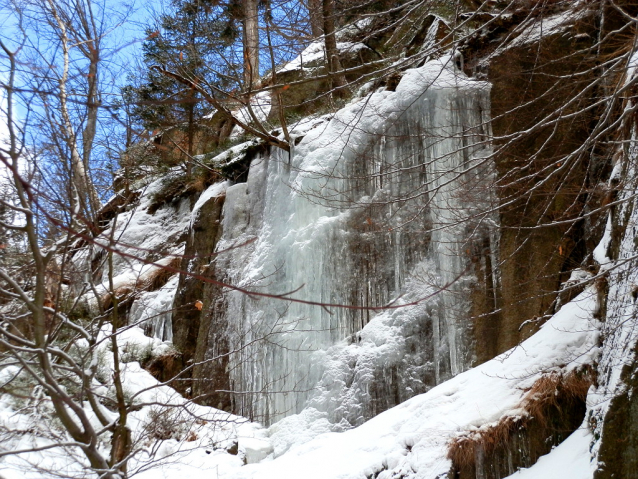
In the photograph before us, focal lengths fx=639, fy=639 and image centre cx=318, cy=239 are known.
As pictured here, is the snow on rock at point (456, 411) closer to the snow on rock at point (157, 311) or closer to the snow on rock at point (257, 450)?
the snow on rock at point (257, 450)

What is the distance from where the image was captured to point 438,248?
7.11 meters

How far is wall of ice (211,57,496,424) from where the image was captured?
6.88 metres

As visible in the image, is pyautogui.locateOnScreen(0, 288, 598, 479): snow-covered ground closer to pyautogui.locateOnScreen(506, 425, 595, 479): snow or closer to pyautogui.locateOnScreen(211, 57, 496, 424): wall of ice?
pyautogui.locateOnScreen(506, 425, 595, 479): snow

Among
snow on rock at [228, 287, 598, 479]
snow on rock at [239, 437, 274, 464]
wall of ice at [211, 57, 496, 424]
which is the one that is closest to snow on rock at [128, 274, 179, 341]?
wall of ice at [211, 57, 496, 424]

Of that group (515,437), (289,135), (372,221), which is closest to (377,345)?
(372,221)

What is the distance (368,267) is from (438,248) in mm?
988

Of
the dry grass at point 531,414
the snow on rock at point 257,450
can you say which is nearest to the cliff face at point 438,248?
Result: the dry grass at point 531,414

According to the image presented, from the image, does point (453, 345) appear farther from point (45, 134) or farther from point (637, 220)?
point (45, 134)

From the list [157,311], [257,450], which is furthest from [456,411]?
[157,311]

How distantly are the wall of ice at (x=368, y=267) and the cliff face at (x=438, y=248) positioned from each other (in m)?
0.02

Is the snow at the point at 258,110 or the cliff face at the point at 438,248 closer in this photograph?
the cliff face at the point at 438,248

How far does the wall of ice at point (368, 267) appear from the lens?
6.88 metres

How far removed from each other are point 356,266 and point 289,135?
2.48 metres

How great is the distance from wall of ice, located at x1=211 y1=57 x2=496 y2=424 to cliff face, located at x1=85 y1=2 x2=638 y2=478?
0.9 inches
